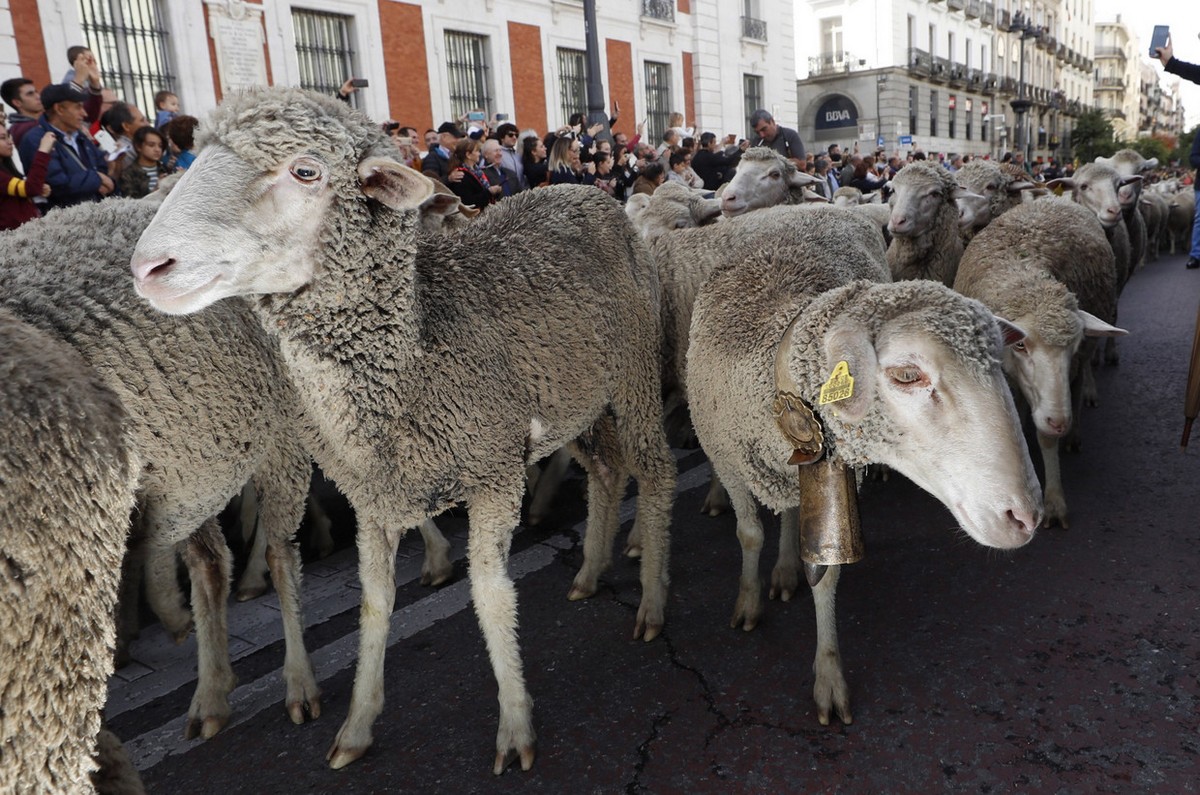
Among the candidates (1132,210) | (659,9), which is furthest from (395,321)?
(659,9)

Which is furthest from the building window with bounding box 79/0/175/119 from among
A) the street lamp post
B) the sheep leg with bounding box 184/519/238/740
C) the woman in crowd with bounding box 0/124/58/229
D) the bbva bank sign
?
the bbva bank sign

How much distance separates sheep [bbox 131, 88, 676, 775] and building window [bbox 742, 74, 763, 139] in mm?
22075

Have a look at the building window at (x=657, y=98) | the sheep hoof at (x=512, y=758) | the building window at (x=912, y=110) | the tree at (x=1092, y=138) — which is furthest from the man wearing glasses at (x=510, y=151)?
the tree at (x=1092, y=138)

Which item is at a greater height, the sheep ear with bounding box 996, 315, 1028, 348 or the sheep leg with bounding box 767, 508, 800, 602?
the sheep ear with bounding box 996, 315, 1028, 348

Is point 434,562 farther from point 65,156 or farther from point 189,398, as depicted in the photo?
point 65,156

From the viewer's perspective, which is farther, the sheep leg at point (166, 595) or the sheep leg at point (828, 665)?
the sheep leg at point (166, 595)

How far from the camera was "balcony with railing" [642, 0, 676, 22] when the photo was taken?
2014cm

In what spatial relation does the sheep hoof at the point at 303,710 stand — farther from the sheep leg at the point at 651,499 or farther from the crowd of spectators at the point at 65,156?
the crowd of spectators at the point at 65,156

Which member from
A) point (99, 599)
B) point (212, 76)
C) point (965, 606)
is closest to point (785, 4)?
point (212, 76)

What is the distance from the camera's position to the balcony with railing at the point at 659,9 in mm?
20141

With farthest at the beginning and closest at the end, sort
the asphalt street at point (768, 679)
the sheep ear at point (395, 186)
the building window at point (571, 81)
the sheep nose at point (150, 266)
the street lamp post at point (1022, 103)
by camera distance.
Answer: the street lamp post at point (1022, 103) → the building window at point (571, 81) → the asphalt street at point (768, 679) → the sheep ear at point (395, 186) → the sheep nose at point (150, 266)

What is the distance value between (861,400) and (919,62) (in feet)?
134

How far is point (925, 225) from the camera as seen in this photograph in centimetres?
515

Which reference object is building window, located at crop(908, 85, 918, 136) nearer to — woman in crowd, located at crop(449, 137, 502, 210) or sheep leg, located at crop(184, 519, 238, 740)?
woman in crowd, located at crop(449, 137, 502, 210)
